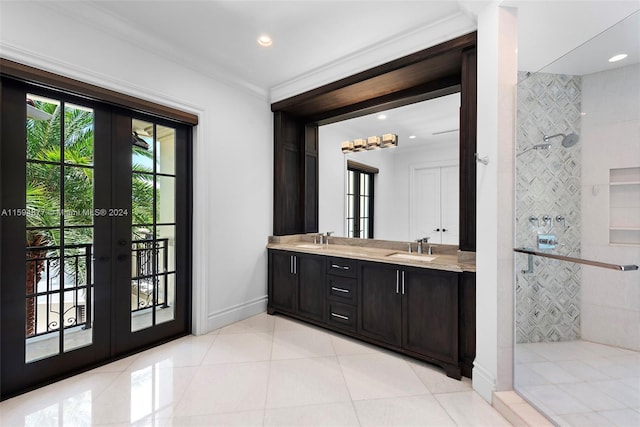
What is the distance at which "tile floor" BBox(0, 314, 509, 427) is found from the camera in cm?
172

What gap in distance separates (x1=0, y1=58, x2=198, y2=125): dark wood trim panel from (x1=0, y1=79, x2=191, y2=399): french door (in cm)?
11

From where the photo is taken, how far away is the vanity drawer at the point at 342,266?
9.16 ft

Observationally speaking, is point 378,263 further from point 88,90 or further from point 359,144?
point 88,90

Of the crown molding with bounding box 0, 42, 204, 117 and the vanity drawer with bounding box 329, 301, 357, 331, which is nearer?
the crown molding with bounding box 0, 42, 204, 117

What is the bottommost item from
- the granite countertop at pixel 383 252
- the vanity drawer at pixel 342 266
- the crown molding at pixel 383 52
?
the vanity drawer at pixel 342 266

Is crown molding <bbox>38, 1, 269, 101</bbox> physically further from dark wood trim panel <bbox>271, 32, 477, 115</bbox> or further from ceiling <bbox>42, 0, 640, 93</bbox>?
dark wood trim panel <bbox>271, 32, 477, 115</bbox>

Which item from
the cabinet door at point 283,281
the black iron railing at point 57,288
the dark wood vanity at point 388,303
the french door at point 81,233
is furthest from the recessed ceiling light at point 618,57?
the black iron railing at point 57,288

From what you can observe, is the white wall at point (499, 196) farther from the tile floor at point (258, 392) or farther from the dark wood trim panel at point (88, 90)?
the dark wood trim panel at point (88, 90)

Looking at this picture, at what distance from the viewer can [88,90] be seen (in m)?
2.15

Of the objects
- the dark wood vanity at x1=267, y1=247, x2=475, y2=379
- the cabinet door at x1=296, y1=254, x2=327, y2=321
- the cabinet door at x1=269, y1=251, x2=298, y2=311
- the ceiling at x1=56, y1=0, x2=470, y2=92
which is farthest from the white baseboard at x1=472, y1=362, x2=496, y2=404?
the ceiling at x1=56, y1=0, x2=470, y2=92

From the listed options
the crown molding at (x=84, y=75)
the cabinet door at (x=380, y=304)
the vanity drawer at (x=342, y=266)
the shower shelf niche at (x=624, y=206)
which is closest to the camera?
the shower shelf niche at (x=624, y=206)

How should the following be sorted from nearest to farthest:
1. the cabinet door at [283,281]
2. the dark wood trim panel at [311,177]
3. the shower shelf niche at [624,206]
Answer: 1. the shower shelf niche at [624,206]
2. the cabinet door at [283,281]
3. the dark wood trim panel at [311,177]

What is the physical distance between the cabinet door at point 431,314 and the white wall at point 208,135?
1.92 meters

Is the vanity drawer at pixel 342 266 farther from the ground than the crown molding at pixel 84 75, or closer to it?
closer to it
